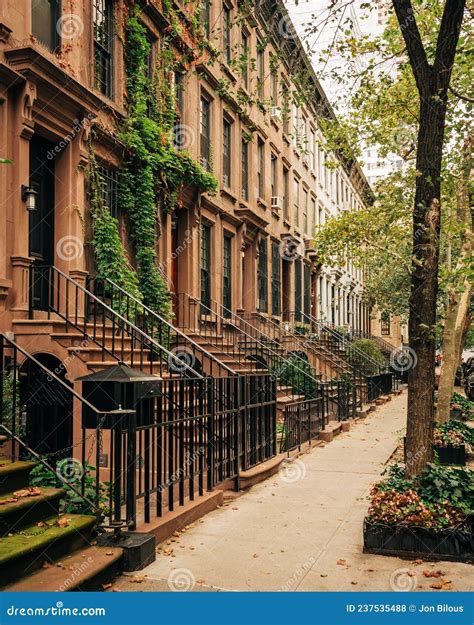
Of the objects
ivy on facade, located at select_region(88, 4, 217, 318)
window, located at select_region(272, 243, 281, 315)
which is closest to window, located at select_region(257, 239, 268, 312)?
window, located at select_region(272, 243, 281, 315)

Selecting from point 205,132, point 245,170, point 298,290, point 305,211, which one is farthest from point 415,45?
point 305,211

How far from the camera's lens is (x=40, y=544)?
530cm

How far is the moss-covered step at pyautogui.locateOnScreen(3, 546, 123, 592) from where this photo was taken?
493cm

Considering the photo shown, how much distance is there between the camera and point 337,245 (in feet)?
69.4

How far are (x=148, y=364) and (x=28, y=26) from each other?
5.57 metres

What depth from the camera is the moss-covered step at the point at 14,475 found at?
6223 mm

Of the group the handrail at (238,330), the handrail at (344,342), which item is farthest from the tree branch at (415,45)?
the handrail at (344,342)

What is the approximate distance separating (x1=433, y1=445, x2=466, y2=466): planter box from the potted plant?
4.66 meters

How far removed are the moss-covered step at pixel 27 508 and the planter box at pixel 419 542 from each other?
3.04 meters

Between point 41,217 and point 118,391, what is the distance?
5.24 metres

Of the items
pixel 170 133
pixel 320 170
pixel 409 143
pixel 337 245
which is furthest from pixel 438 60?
pixel 320 170

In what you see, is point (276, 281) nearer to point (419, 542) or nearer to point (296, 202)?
point (296, 202)

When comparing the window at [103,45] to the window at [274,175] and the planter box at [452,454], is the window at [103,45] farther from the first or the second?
the window at [274,175]

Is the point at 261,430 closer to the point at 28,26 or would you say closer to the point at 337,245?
the point at 28,26
